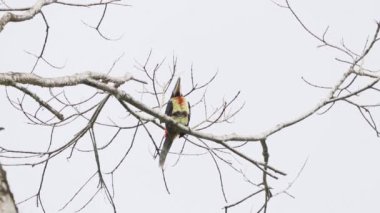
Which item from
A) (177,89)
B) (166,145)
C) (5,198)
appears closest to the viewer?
(5,198)

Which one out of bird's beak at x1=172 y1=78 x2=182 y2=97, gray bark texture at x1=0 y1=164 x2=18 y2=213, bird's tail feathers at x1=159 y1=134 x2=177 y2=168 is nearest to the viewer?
gray bark texture at x1=0 y1=164 x2=18 y2=213

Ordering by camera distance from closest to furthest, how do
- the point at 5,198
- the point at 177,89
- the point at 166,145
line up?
the point at 5,198 → the point at 166,145 → the point at 177,89

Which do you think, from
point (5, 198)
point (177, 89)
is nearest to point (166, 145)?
point (177, 89)

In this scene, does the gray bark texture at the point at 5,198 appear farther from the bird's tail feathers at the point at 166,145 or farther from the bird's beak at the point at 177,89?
the bird's beak at the point at 177,89

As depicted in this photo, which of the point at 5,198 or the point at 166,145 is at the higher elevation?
the point at 166,145

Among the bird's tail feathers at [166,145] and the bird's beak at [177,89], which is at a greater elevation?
the bird's beak at [177,89]

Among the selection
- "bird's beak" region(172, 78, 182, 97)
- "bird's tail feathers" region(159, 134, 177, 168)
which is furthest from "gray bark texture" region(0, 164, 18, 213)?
"bird's beak" region(172, 78, 182, 97)

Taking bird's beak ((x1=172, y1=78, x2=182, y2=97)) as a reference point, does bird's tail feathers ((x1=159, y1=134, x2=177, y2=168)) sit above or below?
below

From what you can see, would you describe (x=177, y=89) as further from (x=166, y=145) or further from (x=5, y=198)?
(x=5, y=198)

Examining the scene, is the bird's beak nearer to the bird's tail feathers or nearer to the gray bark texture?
the bird's tail feathers

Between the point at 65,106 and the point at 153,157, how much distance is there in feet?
2.71

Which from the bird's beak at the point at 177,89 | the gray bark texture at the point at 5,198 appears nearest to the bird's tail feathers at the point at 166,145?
the bird's beak at the point at 177,89

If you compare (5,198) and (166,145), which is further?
(166,145)

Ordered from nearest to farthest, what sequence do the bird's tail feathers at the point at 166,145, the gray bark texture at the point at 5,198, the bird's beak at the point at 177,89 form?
1. the gray bark texture at the point at 5,198
2. the bird's tail feathers at the point at 166,145
3. the bird's beak at the point at 177,89
